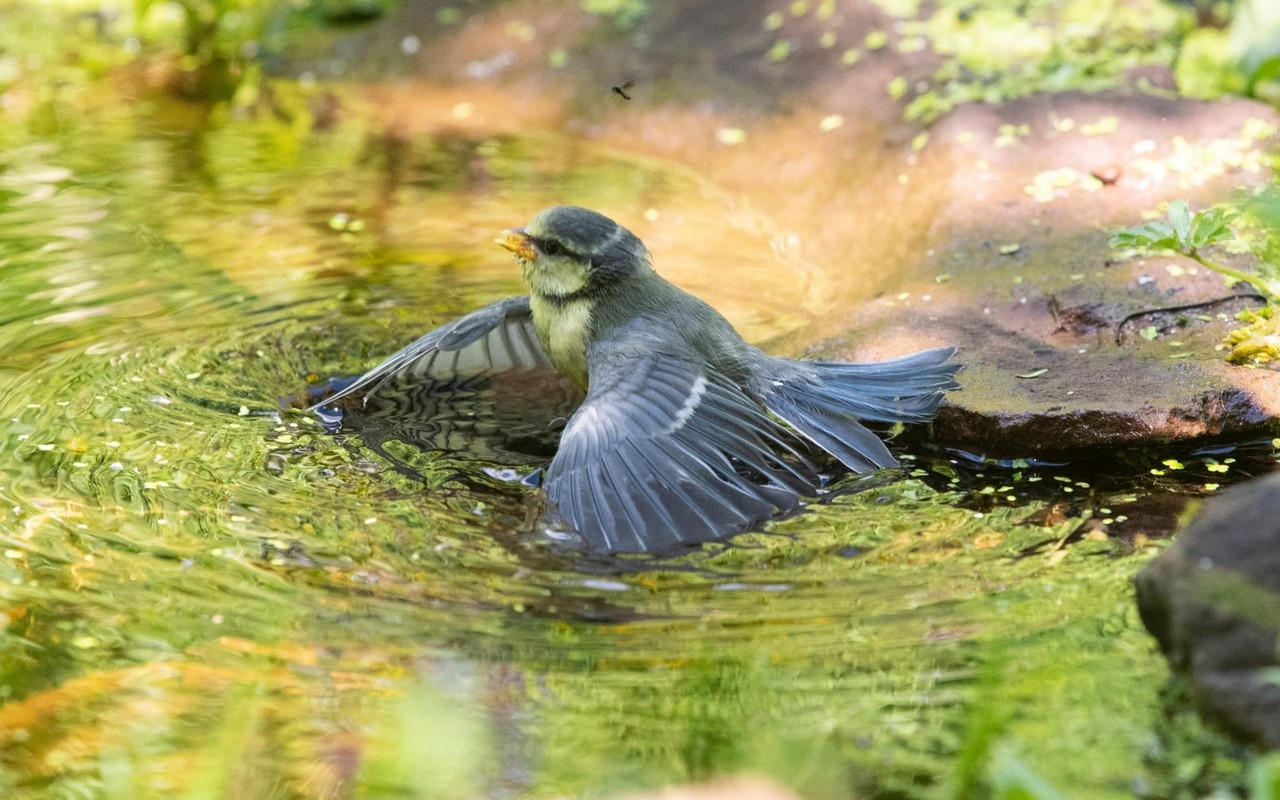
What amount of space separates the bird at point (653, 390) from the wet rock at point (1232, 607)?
145 centimetres

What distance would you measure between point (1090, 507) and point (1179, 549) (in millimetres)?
1288

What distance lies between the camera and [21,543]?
393 cm

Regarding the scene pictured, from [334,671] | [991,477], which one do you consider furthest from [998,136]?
[334,671]

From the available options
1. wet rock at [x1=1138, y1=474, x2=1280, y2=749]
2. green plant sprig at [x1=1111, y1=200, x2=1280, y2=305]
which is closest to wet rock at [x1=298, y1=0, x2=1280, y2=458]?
green plant sprig at [x1=1111, y1=200, x2=1280, y2=305]

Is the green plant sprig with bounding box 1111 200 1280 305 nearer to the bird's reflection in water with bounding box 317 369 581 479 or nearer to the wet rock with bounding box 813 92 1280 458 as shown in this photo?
the wet rock with bounding box 813 92 1280 458

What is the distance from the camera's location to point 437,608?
11.9 ft

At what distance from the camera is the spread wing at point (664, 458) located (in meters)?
4.00

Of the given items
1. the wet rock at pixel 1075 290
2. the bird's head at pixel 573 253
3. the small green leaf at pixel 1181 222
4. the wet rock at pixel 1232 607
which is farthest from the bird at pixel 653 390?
the wet rock at pixel 1232 607

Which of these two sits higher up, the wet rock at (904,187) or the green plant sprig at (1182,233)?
the green plant sprig at (1182,233)

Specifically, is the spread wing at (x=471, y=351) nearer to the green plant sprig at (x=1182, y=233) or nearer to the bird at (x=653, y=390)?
the bird at (x=653, y=390)

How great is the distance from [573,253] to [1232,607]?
2859 millimetres

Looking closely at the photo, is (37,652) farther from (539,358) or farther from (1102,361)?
(1102,361)

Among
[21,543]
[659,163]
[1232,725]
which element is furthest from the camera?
[659,163]

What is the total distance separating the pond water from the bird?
0.15m
